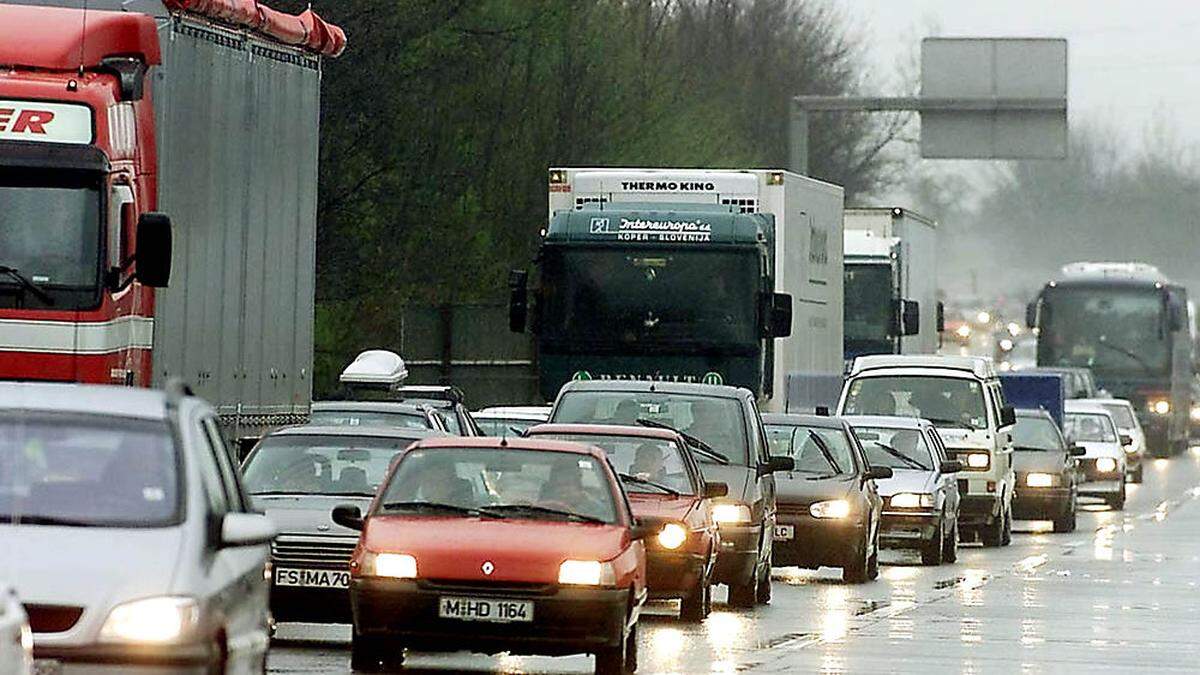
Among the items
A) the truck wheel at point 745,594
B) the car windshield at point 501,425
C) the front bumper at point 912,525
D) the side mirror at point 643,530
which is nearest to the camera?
the side mirror at point 643,530

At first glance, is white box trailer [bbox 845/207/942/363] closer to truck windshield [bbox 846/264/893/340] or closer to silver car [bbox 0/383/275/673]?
truck windshield [bbox 846/264/893/340]

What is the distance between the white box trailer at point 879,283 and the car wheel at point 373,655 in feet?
93.8

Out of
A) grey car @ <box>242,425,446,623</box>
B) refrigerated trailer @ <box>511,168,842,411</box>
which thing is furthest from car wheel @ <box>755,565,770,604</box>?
refrigerated trailer @ <box>511,168,842,411</box>

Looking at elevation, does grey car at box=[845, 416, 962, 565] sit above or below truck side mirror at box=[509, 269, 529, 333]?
below

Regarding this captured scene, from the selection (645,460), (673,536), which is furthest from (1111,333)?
(673,536)

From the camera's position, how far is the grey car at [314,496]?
59.9ft

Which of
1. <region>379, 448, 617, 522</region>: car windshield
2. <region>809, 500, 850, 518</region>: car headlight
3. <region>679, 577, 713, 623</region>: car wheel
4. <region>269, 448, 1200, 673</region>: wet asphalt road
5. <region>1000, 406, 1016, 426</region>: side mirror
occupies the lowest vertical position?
<region>269, 448, 1200, 673</region>: wet asphalt road

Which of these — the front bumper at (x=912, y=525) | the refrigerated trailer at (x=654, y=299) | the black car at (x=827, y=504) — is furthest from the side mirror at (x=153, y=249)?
the front bumper at (x=912, y=525)

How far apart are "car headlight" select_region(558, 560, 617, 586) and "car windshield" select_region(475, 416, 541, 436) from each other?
497 inches

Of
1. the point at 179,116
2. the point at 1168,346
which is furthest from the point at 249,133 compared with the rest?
the point at 1168,346

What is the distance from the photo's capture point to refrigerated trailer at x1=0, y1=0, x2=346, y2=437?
683 inches

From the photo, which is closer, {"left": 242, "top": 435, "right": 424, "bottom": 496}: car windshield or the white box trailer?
{"left": 242, "top": 435, "right": 424, "bottom": 496}: car windshield

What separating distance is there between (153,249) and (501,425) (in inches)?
489

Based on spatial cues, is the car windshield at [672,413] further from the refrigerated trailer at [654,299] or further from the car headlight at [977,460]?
the car headlight at [977,460]
